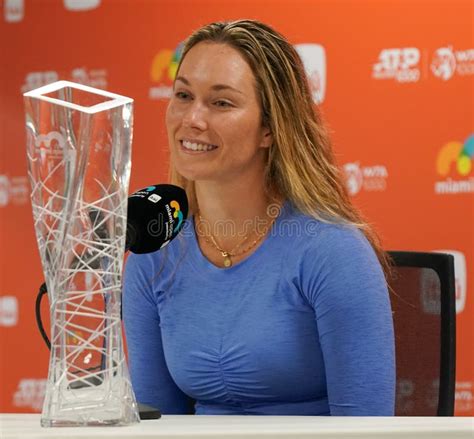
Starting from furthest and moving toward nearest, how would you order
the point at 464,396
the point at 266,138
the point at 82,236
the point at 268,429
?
the point at 464,396, the point at 266,138, the point at 82,236, the point at 268,429

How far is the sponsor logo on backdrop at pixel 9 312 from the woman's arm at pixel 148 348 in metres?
1.81

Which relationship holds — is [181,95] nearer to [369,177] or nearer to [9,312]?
[369,177]

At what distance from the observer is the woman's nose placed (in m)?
1.51

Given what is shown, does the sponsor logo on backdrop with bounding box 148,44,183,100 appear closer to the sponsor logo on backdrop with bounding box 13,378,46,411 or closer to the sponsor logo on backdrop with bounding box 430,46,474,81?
the sponsor logo on backdrop with bounding box 430,46,474,81

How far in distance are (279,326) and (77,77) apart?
2.08m

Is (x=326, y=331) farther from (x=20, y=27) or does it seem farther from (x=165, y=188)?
(x=20, y=27)

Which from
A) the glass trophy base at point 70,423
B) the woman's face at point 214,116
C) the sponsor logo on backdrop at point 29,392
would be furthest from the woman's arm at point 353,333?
the sponsor logo on backdrop at point 29,392

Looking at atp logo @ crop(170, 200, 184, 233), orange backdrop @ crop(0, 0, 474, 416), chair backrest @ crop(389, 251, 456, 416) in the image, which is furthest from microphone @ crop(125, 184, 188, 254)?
orange backdrop @ crop(0, 0, 474, 416)

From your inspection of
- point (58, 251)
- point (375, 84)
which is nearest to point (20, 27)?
point (375, 84)

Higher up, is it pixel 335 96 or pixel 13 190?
pixel 335 96

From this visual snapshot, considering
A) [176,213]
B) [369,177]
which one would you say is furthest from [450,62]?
[176,213]

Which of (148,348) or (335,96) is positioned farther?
(335,96)

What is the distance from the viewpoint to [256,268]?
1.52 m

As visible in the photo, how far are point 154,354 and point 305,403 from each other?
0.29m
